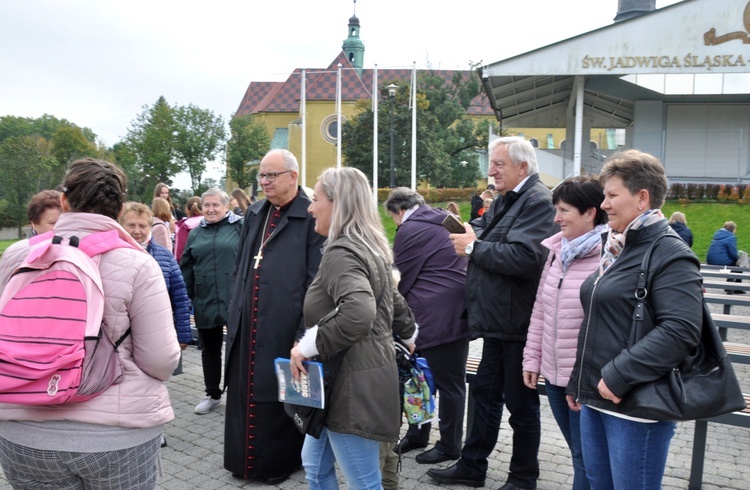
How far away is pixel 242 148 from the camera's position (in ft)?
187

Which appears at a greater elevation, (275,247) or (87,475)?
(275,247)

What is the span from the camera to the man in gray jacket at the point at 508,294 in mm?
3887

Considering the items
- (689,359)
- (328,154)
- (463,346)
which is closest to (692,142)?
(463,346)

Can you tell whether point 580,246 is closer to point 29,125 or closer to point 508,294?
point 508,294

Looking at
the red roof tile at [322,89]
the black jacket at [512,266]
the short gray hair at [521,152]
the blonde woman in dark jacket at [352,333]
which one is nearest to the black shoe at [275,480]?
the blonde woman in dark jacket at [352,333]

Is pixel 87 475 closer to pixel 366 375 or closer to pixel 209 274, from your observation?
pixel 366 375

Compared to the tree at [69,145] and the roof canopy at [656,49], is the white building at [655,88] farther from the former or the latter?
the tree at [69,145]

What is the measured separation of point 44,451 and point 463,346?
306cm

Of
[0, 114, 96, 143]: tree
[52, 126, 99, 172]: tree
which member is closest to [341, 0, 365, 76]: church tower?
[52, 126, 99, 172]: tree

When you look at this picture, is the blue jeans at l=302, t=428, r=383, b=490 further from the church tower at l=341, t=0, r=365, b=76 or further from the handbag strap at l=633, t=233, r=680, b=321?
the church tower at l=341, t=0, r=365, b=76

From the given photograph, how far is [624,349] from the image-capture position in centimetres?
256

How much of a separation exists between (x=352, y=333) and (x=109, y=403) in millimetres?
1000

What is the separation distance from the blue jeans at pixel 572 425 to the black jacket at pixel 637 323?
0.82 meters

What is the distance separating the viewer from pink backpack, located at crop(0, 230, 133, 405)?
213 centimetres
